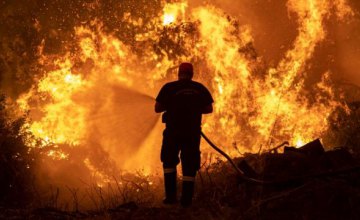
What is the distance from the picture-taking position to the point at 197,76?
13953 millimetres

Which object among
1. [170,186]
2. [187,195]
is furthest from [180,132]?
[187,195]

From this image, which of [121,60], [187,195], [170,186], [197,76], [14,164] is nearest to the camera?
[187,195]

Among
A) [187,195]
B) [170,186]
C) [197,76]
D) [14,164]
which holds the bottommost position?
[187,195]

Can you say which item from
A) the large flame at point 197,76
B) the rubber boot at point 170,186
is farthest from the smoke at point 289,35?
the rubber boot at point 170,186

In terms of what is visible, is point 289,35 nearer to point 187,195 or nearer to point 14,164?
point 187,195

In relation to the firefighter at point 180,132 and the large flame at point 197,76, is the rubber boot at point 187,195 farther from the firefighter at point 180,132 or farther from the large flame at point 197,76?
the large flame at point 197,76

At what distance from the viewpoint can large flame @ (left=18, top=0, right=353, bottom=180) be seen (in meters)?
13.0

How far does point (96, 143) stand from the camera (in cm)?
1272

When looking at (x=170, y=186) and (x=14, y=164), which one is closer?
(x=170, y=186)

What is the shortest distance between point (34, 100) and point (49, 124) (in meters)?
1.70

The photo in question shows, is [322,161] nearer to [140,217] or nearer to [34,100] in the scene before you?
[140,217]

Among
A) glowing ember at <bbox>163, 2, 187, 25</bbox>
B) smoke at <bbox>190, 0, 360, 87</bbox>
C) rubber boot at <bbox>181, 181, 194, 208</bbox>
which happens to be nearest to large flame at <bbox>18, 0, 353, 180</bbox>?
glowing ember at <bbox>163, 2, 187, 25</bbox>

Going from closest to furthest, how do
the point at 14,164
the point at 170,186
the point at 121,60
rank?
the point at 170,186
the point at 14,164
the point at 121,60

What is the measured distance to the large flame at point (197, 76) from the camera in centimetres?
1300
